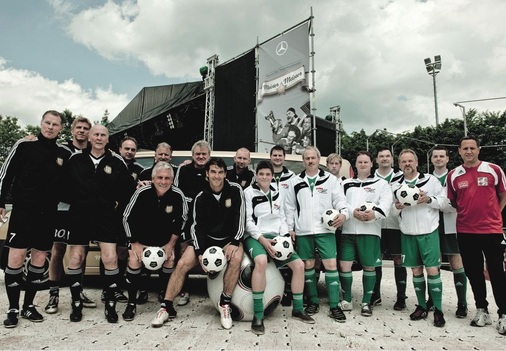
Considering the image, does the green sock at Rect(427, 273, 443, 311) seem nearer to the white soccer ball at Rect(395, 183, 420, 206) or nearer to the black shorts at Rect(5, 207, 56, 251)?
the white soccer ball at Rect(395, 183, 420, 206)

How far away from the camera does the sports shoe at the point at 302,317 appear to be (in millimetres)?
4039

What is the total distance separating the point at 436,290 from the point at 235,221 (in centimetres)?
245

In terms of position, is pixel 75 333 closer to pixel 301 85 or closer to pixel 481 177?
pixel 481 177

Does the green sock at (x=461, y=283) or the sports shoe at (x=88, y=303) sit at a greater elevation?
the green sock at (x=461, y=283)

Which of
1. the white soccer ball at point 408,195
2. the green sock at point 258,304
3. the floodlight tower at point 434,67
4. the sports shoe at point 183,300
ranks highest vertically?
the floodlight tower at point 434,67

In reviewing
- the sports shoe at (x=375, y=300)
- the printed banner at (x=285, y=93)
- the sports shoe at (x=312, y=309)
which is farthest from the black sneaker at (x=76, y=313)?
the printed banner at (x=285, y=93)

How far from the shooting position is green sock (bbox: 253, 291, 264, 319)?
3850 mm

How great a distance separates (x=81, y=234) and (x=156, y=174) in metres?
1.04

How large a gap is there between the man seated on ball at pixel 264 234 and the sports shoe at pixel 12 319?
8.00 ft

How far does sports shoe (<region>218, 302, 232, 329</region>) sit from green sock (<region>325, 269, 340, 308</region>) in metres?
1.21

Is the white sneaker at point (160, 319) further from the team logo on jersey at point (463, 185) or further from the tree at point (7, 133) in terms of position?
the tree at point (7, 133)

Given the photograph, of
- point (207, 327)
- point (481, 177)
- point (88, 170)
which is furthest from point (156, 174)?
point (481, 177)

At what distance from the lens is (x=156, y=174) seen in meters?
4.19

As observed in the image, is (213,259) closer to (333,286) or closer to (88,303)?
(333,286)
